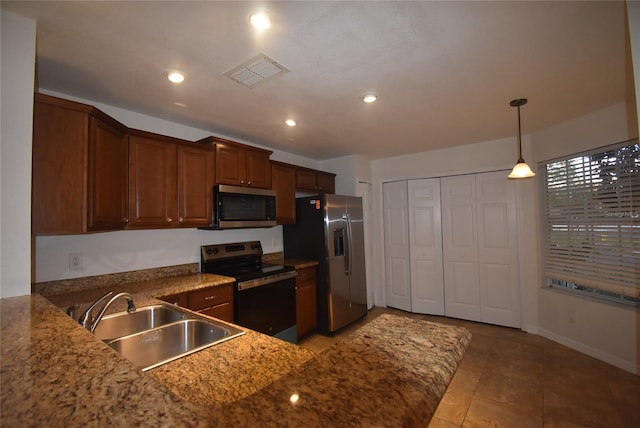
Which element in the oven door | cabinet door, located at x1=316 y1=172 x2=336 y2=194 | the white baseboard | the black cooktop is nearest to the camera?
the white baseboard

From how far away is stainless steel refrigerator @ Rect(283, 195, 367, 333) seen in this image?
3.49 meters

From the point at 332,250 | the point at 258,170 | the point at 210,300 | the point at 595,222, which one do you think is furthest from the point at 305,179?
the point at 595,222

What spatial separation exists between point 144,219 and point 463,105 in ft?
9.67

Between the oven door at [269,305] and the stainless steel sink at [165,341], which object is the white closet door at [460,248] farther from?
the stainless steel sink at [165,341]

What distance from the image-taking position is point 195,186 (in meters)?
2.67

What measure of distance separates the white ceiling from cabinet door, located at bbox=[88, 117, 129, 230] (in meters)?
0.37

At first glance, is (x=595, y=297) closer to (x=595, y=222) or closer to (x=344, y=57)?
(x=595, y=222)

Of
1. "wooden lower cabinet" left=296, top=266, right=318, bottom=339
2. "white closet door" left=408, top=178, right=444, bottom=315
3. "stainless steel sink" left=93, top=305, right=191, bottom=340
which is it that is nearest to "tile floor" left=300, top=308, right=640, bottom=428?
"white closet door" left=408, top=178, right=444, bottom=315

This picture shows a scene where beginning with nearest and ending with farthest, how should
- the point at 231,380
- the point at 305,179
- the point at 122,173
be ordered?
1. the point at 231,380
2. the point at 122,173
3. the point at 305,179

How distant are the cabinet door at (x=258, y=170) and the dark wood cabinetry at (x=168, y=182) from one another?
0.43m

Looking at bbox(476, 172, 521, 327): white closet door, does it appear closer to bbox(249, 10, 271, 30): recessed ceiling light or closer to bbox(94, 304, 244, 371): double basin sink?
bbox(249, 10, 271, 30): recessed ceiling light

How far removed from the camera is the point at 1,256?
1308 millimetres

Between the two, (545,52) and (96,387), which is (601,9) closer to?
(545,52)

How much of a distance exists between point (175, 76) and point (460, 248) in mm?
3866
